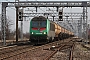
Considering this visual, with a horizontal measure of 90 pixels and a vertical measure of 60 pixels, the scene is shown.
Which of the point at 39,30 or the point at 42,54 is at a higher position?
the point at 39,30

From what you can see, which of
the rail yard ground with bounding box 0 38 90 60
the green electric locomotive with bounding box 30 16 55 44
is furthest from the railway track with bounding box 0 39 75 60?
the green electric locomotive with bounding box 30 16 55 44

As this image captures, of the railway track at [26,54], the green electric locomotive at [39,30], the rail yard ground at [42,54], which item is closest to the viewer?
the railway track at [26,54]

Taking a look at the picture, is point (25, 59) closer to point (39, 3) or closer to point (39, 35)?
point (39, 35)

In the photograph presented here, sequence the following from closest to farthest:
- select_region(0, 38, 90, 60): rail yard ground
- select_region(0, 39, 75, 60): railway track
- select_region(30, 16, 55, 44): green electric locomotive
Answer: select_region(0, 39, 75, 60): railway track → select_region(0, 38, 90, 60): rail yard ground → select_region(30, 16, 55, 44): green electric locomotive

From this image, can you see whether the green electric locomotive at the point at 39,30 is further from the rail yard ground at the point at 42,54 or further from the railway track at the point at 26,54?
the railway track at the point at 26,54

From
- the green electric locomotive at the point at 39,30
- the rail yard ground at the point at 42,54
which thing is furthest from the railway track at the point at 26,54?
the green electric locomotive at the point at 39,30

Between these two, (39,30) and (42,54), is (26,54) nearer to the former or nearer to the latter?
(42,54)

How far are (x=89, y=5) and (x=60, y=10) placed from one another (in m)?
4.50

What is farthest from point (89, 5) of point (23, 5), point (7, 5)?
point (7, 5)

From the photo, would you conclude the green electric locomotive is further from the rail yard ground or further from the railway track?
the railway track

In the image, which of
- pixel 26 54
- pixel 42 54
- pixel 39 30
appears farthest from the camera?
pixel 39 30

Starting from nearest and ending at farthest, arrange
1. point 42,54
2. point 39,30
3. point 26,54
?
1. point 26,54
2. point 42,54
3. point 39,30

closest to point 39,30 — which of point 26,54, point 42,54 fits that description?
point 42,54

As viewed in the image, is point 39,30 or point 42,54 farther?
point 39,30
